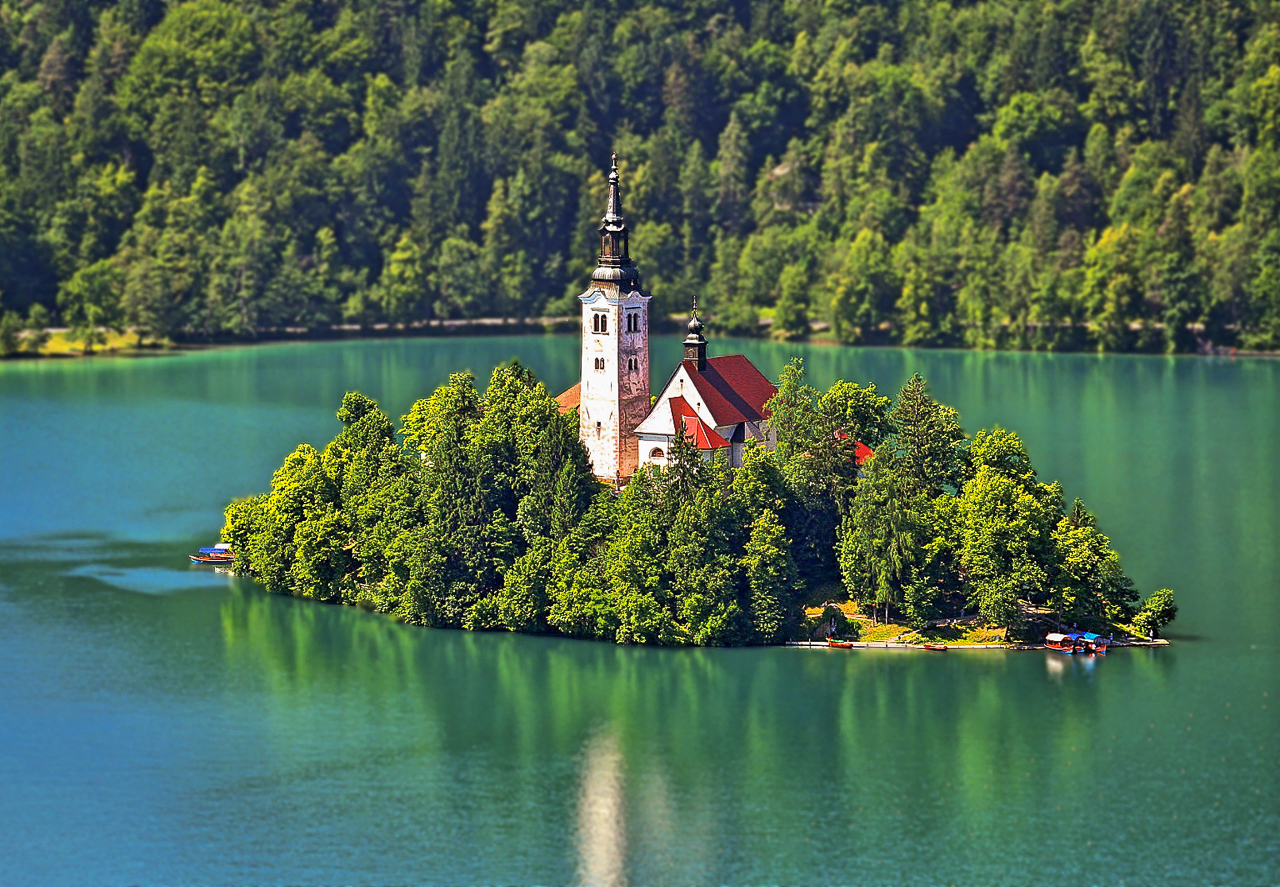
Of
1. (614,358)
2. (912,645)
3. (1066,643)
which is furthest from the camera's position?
(614,358)

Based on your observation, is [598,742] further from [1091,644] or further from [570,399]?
[570,399]

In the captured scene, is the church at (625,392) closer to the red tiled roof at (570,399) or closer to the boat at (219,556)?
the red tiled roof at (570,399)

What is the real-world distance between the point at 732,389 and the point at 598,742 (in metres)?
22.1

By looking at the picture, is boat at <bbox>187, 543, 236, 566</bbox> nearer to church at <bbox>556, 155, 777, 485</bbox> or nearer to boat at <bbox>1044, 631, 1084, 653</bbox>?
church at <bbox>556, 155, 777, 485</bbox>

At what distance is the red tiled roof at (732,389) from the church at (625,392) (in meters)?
0.08

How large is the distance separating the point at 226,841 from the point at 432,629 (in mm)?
20918

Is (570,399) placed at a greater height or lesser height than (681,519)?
greater

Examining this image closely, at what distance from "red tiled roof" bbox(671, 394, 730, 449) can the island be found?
4.2 inches

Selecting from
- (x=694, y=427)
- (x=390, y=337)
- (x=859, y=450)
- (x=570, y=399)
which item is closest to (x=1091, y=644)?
(x=859, y=450)

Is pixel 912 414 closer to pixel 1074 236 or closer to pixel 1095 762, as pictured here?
pixel 1095 762

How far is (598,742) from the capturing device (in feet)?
247

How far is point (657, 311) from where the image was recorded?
199 m

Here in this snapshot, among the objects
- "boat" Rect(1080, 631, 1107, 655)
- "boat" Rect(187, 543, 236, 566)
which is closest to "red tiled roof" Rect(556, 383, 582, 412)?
"boat" Rect(187, 543, 236, 566)

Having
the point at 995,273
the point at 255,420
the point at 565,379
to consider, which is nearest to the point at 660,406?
the point at 255,420
